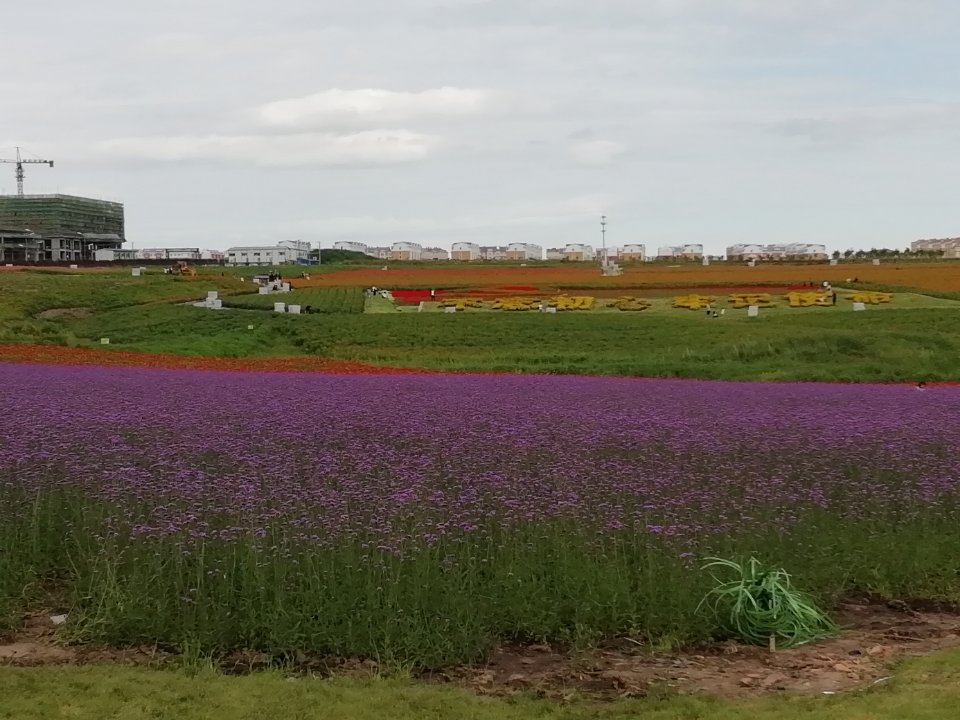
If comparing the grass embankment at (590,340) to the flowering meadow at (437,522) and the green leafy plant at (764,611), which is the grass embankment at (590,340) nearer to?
the flowering meadow at (437,522)

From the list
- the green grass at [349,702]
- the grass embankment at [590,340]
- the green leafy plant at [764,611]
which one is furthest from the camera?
the grass embankment at [590,340]

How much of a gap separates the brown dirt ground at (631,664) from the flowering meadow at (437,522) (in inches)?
6.0

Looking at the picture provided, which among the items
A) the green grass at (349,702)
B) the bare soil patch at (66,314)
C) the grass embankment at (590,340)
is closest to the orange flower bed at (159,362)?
the grass embankment at (590,340)

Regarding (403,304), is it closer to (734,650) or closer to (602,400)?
(602,400)

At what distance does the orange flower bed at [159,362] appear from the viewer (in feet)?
88.2

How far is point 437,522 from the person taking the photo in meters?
7.54

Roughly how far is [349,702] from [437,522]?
79.7 inches

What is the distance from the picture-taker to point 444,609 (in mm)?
6754

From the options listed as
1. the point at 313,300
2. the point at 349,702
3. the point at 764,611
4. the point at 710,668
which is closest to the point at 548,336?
the point at 313,300

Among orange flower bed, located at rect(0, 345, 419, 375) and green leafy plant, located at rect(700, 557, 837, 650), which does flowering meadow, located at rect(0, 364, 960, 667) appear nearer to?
green leafy plant, located at rect(700, 557, 837, 650)

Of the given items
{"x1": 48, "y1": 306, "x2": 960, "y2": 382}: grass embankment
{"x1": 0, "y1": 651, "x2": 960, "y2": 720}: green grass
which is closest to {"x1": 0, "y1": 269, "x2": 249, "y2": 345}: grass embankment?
Answer: {"x1": 48, "y1": 306, "x2": 960, "y2": 382}: grass embankment

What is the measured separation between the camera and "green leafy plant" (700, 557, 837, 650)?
7176mm

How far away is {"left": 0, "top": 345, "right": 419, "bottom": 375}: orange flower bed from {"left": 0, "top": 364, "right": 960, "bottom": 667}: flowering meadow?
1600 centimetres

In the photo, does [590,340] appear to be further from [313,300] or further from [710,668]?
[710,668]
